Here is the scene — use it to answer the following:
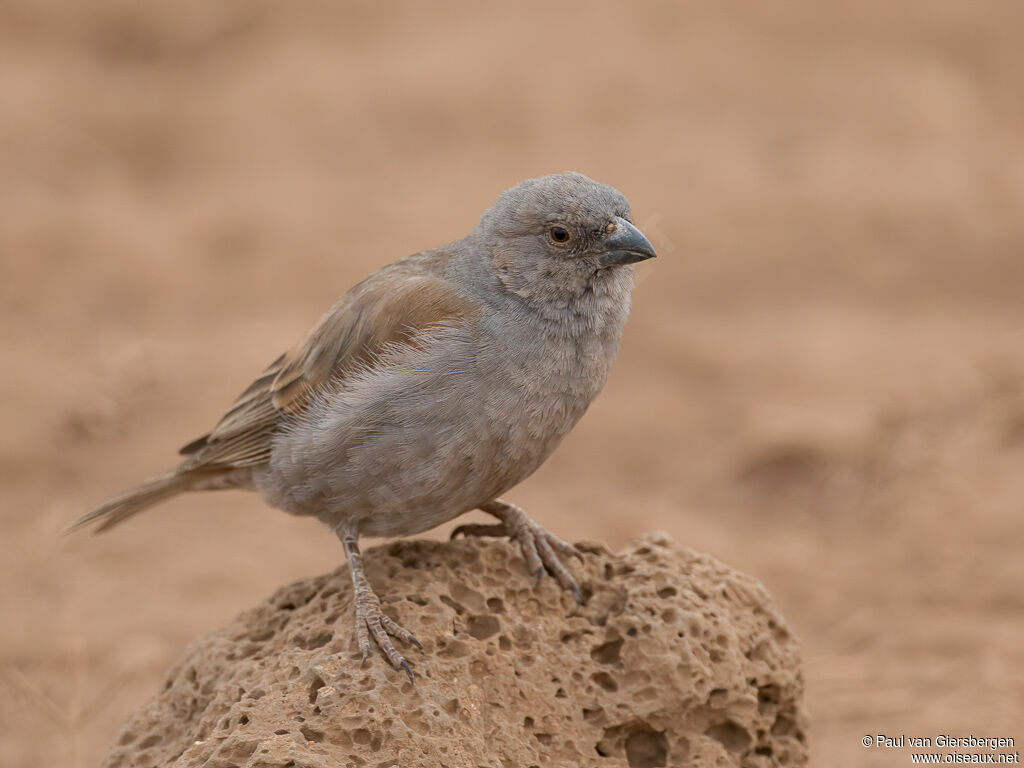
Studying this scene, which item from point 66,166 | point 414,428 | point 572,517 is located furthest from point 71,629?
point 66,166

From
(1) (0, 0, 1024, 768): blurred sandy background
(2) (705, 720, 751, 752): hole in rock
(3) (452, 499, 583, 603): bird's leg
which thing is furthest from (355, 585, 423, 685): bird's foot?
(1) (0, 0, 1024, 768): blurred sandy background

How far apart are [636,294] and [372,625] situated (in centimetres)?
715

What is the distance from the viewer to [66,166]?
Result: 12.6m

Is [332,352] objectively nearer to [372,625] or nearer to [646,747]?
[372,625]

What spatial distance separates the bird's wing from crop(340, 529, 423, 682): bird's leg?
780 mm

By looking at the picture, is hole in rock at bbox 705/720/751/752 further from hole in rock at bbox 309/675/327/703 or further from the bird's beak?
the bird's beak

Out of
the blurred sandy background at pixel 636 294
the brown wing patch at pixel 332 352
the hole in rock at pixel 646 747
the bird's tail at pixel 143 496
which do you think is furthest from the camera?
the blurred sandy background at pixel 636 294

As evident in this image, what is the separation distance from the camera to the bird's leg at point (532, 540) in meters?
4.72

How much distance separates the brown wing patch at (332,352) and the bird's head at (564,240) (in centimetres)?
24

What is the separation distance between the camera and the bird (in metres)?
4.45

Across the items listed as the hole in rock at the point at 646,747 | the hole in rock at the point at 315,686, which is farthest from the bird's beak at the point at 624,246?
the hole in rock at the point at 315,686

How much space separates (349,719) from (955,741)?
10.6 feet

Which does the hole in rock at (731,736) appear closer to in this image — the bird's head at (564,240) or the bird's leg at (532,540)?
the bird's leg at (532,540)

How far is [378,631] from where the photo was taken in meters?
4.19
